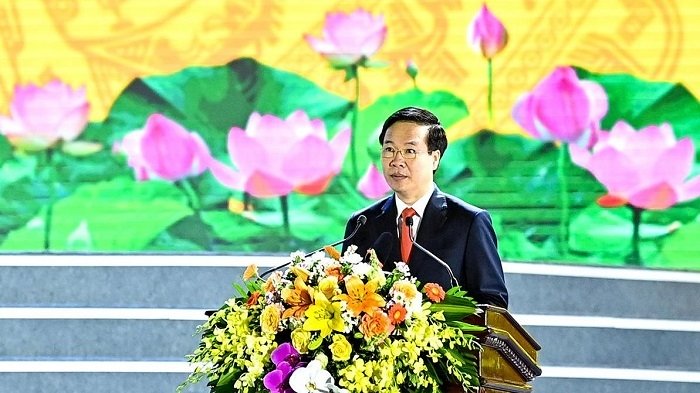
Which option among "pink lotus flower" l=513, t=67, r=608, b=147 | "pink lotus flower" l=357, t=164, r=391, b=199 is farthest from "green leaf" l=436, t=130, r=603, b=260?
"pink lotus flower" l=357, t=164, r=391, b=199

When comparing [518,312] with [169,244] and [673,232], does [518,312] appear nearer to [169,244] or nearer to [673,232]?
[673,232]

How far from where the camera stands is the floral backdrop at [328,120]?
5.84 meters

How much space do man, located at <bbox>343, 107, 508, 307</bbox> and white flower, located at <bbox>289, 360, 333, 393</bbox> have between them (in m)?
0.63

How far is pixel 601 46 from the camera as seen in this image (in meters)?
5.90

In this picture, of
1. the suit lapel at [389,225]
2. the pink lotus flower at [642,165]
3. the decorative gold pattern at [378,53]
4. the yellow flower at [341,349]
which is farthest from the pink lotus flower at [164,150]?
the yellow flower at [341,349]

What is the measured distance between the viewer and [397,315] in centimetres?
274

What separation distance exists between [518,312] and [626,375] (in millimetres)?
536

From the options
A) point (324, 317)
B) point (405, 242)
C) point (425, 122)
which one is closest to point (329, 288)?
point (324, 317)

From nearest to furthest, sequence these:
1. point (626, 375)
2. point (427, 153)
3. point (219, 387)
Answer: point (219, 387) → point (427, 153) → point (626, 375)

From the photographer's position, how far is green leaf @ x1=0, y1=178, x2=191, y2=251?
19.1 feet

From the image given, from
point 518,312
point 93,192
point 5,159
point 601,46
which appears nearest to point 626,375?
point 518,312

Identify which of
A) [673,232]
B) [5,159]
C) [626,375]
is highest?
[5,159]

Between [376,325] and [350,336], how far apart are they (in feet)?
0.32

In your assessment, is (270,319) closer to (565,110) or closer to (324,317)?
(324,317)
